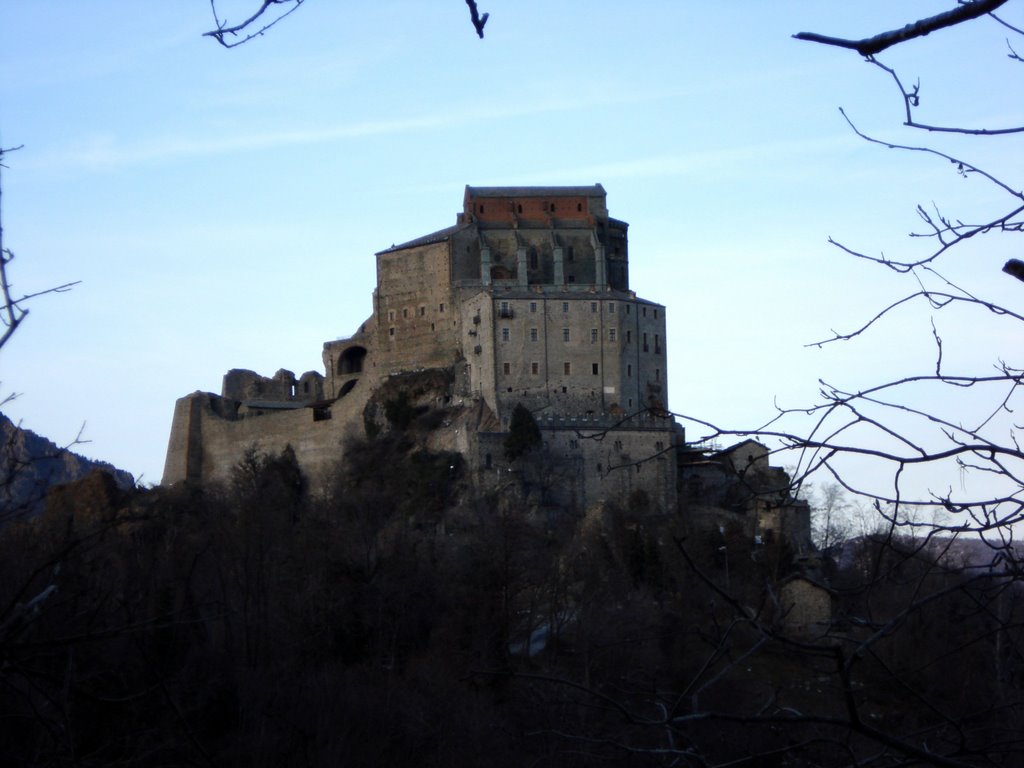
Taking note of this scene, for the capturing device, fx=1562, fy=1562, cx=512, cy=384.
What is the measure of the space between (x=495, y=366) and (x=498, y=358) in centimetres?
33

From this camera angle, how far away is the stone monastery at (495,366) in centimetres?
5541

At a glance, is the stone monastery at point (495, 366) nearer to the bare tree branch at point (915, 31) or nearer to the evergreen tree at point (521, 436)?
the evergreen tree at point (521, 436)

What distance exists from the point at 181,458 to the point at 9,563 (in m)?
42.5

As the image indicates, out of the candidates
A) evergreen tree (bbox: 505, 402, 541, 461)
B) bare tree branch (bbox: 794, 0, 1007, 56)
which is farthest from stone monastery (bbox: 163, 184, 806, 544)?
bare tree branch (bbox: 794, 0, 1007, 56)

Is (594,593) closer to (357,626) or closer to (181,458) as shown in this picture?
(357,626)

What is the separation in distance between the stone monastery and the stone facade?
0.06 m

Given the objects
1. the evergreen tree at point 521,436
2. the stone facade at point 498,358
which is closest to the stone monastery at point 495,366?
the stone facade at point 498,358

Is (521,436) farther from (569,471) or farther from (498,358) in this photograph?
(498,358)

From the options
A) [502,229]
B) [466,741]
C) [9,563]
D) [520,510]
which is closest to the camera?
[9,563]

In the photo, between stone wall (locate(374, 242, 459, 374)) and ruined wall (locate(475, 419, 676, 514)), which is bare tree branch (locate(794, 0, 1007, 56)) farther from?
stone wall (locate(374, 242, 459, 374))

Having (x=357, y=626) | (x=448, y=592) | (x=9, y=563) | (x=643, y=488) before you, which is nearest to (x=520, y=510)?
(x=643, y=488)

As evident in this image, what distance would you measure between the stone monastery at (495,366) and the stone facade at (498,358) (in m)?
0.06

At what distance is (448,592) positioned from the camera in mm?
39438

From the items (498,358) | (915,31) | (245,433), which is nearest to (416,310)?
(498,358)
